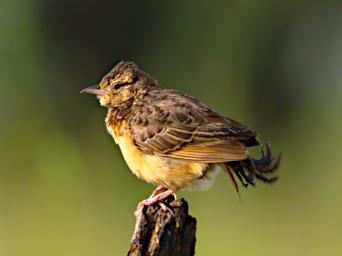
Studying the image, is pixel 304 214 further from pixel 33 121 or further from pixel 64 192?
pixel 33 121

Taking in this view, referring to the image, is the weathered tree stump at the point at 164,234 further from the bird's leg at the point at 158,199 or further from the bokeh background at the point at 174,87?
the bokeh background at the point at 174,87

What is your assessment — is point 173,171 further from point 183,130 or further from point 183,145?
point 183,130

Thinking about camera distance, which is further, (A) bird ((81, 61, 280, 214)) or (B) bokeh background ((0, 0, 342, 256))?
(B) bokeh background ((0, 0, 342, 256))

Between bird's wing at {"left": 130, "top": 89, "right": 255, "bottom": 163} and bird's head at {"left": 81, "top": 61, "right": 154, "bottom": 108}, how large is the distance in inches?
12.9

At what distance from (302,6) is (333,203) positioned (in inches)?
265

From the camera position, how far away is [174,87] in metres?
14.7

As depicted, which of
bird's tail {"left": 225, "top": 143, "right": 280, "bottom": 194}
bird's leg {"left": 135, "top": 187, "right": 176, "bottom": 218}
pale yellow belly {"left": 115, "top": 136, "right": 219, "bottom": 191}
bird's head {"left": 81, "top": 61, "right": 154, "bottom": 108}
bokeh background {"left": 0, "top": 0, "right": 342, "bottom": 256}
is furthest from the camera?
bokeh background {"left": 0, "top": 0, "right": 342, "bottom": 256}

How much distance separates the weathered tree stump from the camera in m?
5.41

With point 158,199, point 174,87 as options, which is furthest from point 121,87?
point 174,87

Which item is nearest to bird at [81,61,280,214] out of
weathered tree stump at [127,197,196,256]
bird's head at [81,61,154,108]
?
bird's head at [81,61,154,108]

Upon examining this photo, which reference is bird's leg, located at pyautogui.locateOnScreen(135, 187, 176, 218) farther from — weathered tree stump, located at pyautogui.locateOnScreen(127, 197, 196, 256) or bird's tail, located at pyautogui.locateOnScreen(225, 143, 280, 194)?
bird's tail, located at pyautogui.locateOnScreen(225, 143, 280, 194)

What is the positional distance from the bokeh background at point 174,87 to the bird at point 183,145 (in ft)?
11.2

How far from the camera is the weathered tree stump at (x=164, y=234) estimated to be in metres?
5.41

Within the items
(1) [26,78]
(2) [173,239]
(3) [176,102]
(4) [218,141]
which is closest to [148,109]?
(3) [176,102]
